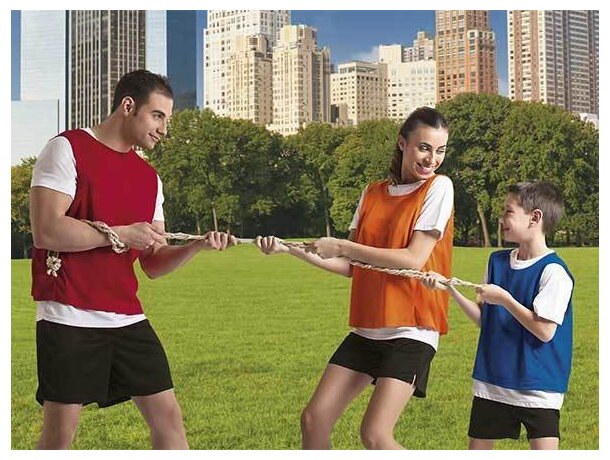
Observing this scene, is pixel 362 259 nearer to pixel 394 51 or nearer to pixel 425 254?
pixel 425 254

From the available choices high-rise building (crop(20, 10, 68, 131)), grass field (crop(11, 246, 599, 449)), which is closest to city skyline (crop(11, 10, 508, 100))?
high-rise building (crop(20, 10, 68, 131))

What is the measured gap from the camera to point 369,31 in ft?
17.0

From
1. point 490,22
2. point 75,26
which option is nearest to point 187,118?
point 75,26

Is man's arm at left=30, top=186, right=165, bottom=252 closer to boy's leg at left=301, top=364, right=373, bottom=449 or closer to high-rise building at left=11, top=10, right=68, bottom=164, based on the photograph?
boy's leg at left=301, top=364, right=373, bottom=449

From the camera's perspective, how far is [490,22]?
4.90 m

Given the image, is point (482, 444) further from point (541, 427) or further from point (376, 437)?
point (376, 437)

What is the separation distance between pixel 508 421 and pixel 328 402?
21.4 inches

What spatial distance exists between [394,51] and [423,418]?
214cm

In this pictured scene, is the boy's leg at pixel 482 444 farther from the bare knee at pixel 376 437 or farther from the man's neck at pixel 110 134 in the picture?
the man's neck at pixel 110 134

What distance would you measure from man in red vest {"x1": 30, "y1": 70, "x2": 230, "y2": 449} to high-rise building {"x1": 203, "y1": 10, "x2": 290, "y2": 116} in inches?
100

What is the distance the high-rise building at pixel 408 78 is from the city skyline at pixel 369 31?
6 centimetres

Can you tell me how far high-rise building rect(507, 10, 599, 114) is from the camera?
4852 mm

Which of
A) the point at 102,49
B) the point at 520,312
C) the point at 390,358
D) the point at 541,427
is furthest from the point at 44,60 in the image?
the point at 541,427

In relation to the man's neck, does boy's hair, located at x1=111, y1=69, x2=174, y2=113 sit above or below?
above
